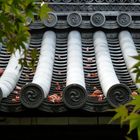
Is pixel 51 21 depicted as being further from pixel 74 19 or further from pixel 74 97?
Answer: pixel 74 97

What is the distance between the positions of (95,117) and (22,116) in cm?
56

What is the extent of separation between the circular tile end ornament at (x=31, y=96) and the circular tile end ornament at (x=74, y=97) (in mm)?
188

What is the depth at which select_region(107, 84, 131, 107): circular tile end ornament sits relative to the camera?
348 centimetres

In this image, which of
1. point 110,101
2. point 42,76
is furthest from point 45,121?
point 42,76

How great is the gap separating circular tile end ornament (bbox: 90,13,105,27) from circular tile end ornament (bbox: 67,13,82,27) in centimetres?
18

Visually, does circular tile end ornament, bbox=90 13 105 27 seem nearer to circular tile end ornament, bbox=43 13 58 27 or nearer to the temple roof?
the temple roof

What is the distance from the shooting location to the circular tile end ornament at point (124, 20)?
6.45 metres

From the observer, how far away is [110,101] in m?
3.49

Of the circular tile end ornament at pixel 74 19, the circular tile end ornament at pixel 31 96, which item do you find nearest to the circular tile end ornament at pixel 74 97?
the circular tile end ornament at pixel 31 96

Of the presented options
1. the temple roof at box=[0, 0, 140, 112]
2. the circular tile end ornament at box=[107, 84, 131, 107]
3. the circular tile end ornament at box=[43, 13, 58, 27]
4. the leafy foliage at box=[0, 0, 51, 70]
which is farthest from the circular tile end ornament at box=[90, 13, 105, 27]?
the leafy foliage at box=[0, 0, 51, 70]

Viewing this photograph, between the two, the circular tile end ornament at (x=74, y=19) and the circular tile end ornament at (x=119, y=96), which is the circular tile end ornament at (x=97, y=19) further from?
the circular tile end ornament at (x=119, y=96)

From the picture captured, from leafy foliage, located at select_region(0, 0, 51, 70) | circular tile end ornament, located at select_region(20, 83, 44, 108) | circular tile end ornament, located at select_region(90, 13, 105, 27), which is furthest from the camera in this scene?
circular tile end ornament, located at select_region(90, 13, 105, 27)
